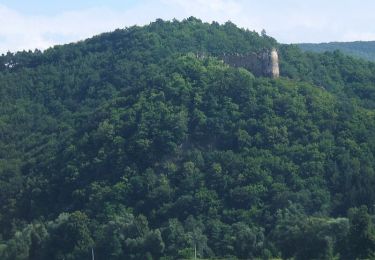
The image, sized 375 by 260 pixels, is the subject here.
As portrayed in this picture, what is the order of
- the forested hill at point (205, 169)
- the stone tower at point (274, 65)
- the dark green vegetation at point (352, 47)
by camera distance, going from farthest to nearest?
the dark green vegetation at point (352, 47) → the stone tower at point (274, 65) → the forested hill at point (205, 169)

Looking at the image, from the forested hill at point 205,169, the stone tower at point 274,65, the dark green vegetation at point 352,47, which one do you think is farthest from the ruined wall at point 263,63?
the dark green vegetation at point 352,47

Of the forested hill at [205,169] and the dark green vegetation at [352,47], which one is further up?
the dark green vegetation at [352,47]

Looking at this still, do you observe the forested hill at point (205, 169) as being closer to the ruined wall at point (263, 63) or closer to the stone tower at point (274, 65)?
the stone tower at point (274, 65)

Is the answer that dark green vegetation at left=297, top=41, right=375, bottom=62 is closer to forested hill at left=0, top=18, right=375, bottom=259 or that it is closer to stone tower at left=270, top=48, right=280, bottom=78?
forested hill at left=0, top=18, right=375, bottom=259

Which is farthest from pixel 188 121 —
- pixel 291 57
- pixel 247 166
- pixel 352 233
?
pixel 352 233

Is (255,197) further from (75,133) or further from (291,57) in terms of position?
(291,57)

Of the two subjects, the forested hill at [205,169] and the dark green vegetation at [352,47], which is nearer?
the forested hill at [205,169]

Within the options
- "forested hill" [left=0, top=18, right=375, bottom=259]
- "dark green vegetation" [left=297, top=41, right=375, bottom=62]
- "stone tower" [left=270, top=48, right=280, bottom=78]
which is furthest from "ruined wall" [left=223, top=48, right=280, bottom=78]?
"dark green vegetation" [left=297, top=41, right=375, bottom=62]

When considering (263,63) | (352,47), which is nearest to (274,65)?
(263,63)
